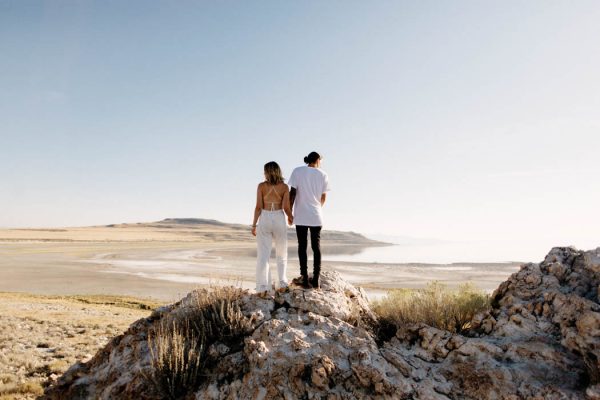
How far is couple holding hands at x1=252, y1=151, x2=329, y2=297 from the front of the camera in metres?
6.35

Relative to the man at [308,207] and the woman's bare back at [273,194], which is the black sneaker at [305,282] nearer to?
the man at [308,207]

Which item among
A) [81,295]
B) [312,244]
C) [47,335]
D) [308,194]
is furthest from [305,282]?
[81,295]

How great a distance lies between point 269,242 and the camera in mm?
6602

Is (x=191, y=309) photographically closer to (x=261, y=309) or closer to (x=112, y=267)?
(x=261, y=309)

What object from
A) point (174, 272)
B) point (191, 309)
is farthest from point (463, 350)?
point (174, 272)

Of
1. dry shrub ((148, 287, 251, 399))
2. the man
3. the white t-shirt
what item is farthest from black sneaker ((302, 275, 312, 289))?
dry shrub ((148, 287, 251, 399))

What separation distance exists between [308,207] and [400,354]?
7.91 feet

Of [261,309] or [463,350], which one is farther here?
[261,309]

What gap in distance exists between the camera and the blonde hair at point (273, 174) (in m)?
6.43

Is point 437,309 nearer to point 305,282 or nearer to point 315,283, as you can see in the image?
point 315,283

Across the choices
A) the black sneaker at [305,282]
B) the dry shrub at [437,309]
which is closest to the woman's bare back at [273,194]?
the black sneaker at [305,282]

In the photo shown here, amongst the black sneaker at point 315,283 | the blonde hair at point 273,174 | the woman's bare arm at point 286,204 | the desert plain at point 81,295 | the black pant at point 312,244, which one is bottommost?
the desert plain at point 81,295

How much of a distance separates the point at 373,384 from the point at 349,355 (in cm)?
43

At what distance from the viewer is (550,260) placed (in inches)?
229
